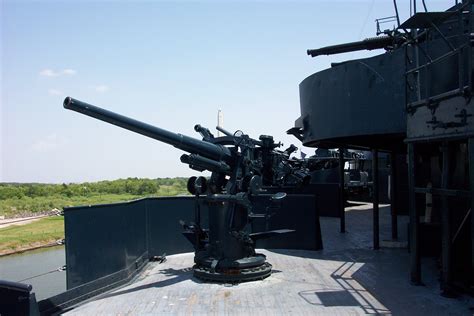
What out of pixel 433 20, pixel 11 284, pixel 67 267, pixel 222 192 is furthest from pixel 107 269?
pixel 433 20

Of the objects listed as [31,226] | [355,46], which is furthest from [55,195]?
[355,46]

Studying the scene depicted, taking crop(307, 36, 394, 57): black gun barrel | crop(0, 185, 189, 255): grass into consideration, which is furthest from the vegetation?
crop(307, 36, 394, 57): black gun barrel

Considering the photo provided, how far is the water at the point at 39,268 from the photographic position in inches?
875

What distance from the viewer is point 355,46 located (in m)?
16.0

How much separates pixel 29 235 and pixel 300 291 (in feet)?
107

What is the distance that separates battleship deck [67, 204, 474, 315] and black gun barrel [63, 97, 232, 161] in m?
2.55

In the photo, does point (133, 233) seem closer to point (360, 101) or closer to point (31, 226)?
point (360, 101)

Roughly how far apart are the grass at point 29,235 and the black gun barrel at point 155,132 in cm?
2685

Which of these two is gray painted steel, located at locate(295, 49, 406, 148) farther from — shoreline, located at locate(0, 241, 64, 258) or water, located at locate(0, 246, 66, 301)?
shoreline, located at locate(0, 241, 64, 258)

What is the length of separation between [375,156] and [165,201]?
597 centimetres

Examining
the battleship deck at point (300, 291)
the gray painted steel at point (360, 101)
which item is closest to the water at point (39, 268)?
the battleship deck at point (300, 291)

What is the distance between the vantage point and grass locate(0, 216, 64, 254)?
3312cm

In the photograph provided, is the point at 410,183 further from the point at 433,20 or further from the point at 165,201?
the point at 165,201

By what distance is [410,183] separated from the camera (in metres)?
9.24
